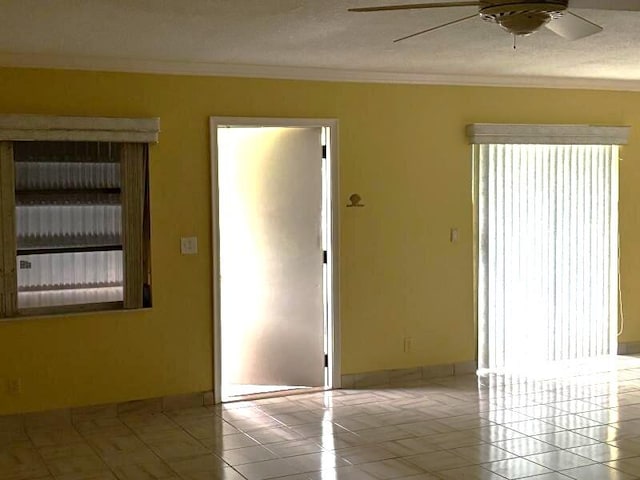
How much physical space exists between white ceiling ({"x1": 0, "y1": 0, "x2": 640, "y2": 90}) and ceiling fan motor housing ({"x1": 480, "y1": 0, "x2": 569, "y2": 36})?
2.45 feet

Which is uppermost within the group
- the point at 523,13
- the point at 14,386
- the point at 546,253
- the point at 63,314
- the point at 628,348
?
the point at 523,13

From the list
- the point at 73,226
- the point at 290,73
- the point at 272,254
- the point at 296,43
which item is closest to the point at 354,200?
the point at 272,254

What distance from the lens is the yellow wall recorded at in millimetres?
5371

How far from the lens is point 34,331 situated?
5.30 m

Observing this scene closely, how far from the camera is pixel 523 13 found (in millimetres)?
3100

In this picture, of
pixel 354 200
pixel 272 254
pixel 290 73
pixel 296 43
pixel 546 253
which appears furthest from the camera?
pixel 546 253

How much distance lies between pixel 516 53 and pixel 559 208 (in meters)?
1.86

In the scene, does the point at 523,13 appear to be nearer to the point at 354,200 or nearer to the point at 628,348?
the point at 354,200

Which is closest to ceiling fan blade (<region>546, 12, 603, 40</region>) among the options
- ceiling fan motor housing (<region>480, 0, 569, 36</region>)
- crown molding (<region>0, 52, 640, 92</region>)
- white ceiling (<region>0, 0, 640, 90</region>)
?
ceiling fan motor housing (<region>480, 0, 569, 36</region>)

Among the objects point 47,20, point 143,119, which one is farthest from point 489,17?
point 143,119

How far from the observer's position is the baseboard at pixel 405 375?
6.28 metres

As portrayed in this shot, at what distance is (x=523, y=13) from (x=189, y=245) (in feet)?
10.3

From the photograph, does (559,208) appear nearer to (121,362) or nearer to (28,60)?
(121,362)

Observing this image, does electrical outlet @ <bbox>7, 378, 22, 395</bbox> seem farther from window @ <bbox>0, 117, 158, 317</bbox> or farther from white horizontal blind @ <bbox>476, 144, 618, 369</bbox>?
white horizontal blind @ <bbox>476, 144, 618, 369</bbox>
